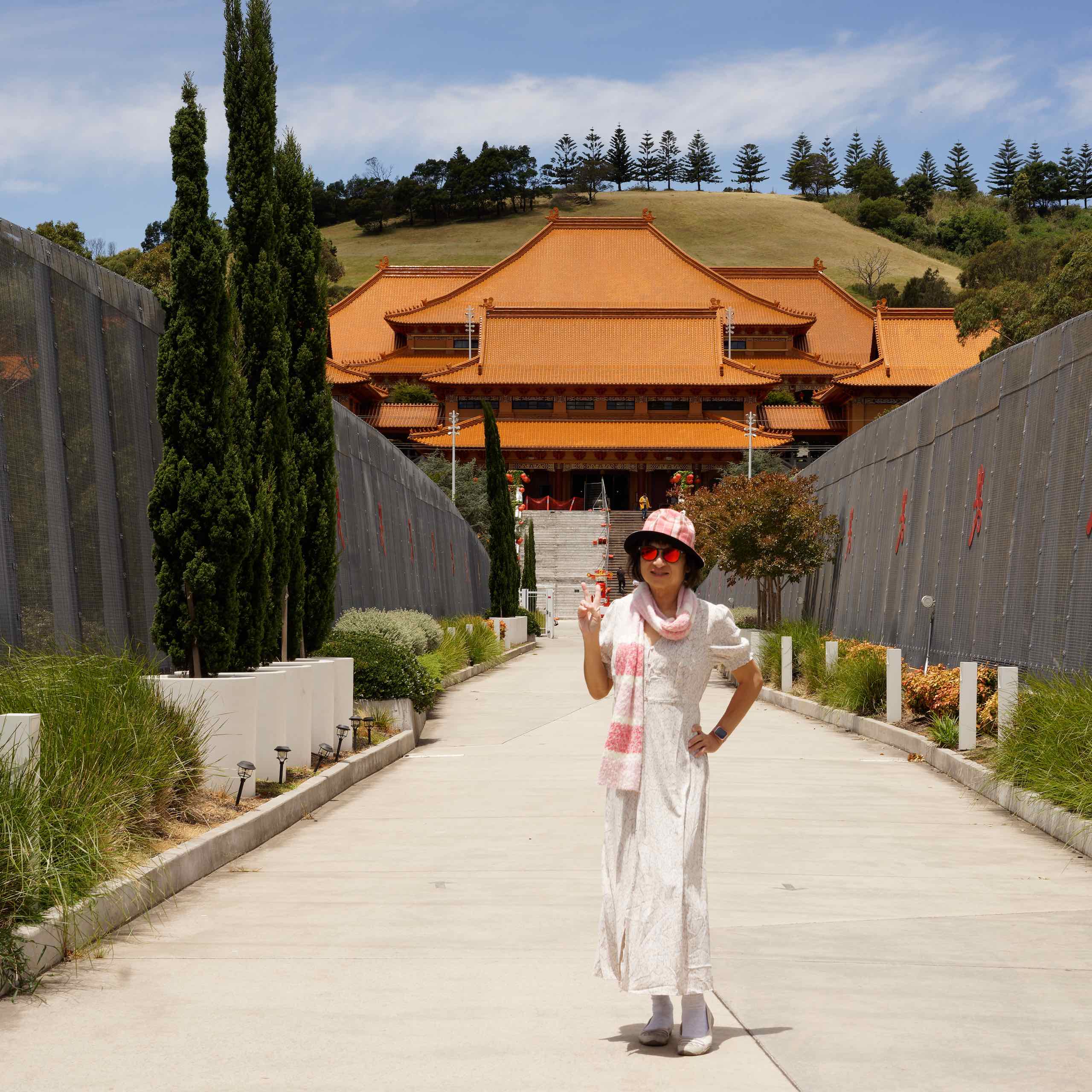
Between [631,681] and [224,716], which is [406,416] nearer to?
[224,716]

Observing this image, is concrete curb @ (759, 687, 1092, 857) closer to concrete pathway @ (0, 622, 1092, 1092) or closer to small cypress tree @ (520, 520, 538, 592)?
concrete pathway @ (0, 622, 1092, 1092)

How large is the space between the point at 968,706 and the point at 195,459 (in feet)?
22.3

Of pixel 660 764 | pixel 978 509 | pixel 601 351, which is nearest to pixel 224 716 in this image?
pixel 660 764

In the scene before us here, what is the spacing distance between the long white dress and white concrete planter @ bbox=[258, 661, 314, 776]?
19.0 feet

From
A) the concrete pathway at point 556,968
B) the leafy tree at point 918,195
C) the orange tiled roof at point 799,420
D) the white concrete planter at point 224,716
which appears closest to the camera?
the concrete pathway at point 556,968

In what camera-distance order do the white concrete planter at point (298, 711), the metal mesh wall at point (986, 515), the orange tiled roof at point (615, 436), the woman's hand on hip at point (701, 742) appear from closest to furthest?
the woman's hand on hip at point (701, 742)
the white concrete planter at point (298, 711)
the metal mesh wall at point (986, 515)
the orange tiled roof at point (615, 436)

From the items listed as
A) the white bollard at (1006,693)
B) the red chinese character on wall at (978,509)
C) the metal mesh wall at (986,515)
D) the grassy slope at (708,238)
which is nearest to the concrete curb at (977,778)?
the white bollard at (1006,693)

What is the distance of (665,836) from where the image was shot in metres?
4.80

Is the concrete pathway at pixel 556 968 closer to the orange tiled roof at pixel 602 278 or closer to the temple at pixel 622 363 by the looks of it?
the temple at pixel 622 363

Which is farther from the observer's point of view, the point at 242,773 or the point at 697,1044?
the point at 242,773

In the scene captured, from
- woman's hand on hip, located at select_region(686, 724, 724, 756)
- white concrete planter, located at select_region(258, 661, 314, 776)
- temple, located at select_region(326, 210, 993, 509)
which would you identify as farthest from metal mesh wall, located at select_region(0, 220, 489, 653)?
temple, located at select_region(326, 210, 993, 509)

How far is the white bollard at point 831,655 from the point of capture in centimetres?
1856

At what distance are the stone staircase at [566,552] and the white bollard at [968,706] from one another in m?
45.6

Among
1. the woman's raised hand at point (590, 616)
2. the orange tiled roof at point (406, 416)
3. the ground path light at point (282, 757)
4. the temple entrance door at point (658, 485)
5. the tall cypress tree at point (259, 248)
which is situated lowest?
the temple entrance door at point (658, 485)
